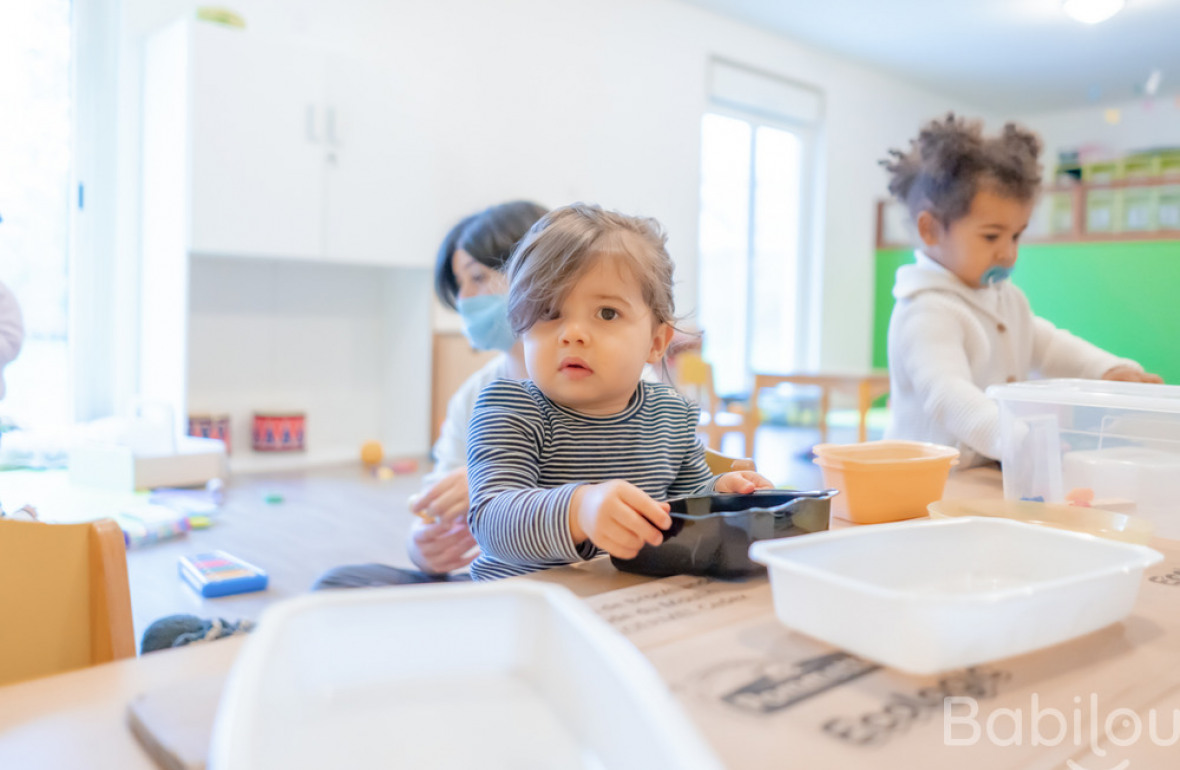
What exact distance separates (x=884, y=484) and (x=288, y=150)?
117 inches

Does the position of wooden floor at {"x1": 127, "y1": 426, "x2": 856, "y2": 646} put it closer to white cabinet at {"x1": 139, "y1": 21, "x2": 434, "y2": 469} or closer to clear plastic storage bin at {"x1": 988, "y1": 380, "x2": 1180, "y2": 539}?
white cabinet at {"x1": 139, "y1": 21, "x2": 434, "y2": 469}

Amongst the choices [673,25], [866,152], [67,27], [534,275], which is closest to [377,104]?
[67,27]

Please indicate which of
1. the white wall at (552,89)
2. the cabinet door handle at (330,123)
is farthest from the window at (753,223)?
the cabinet door handle at (330,123)

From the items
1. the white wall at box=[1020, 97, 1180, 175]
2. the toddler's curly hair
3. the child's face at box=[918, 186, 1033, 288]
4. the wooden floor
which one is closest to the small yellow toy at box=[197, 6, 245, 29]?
the wooden floor

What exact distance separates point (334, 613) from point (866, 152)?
654cm

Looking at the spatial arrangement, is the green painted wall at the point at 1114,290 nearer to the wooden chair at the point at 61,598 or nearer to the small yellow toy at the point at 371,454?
the small yellow toy at the point at 371,454

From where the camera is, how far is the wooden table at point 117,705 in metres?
0.36

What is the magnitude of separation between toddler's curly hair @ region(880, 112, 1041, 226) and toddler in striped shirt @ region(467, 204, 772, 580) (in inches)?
29.7

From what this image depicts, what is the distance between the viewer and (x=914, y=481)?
0.81m

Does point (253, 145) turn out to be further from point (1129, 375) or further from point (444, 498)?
point (1129, 375)

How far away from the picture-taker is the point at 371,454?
3.64 meters

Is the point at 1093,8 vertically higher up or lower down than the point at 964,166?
higher up

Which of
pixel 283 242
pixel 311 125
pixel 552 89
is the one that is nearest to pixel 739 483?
pixel 283 242

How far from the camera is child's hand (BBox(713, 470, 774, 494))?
2.53 feet
